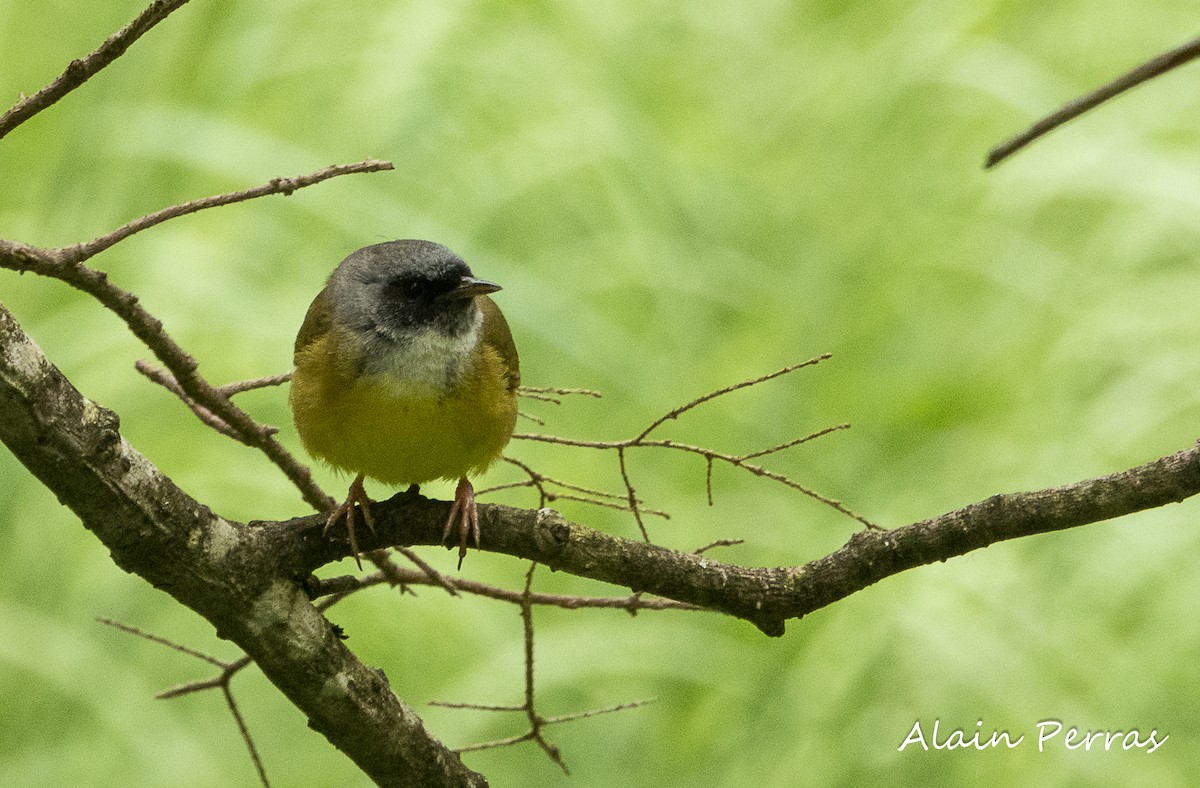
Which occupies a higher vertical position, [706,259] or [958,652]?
[706,259]

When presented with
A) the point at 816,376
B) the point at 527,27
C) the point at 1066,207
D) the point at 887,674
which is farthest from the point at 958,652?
the point at 527,27

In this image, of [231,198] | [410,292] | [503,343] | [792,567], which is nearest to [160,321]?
[231,198]

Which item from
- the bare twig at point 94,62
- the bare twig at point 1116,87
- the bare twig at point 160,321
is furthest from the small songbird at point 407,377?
the bare twig at point 1116,87

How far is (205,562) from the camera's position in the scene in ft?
5.64

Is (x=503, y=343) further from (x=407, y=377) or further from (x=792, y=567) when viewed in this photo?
(x=792, y=567)

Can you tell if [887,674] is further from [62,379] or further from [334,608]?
[62,379]

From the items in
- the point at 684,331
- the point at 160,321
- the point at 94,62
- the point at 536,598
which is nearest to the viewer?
the point at 94,62

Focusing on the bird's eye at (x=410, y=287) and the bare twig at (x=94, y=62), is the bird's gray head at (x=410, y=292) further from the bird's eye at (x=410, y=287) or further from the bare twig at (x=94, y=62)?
the bare twig at (x=94, y=62)

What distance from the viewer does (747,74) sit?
5336mm

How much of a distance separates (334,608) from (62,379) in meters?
2.50

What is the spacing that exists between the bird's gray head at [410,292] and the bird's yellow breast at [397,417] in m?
0.09

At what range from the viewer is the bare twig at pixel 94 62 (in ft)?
4.69

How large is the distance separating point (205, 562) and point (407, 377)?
0.64m

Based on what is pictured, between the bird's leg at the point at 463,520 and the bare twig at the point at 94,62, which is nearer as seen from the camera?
the bare twig at the point at 94,62
